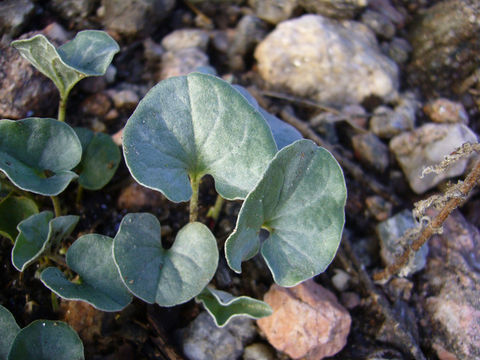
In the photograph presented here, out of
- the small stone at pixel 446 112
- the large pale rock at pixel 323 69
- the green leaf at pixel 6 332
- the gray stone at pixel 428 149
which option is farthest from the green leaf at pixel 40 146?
the small stone at pixel 446 112

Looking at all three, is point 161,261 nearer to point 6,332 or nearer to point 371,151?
point 6,332

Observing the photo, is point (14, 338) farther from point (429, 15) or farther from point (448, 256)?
point (429, 15)

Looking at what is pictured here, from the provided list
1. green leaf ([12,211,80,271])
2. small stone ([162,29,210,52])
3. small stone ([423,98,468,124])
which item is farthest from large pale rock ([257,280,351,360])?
small stone ([162,29,210,52])

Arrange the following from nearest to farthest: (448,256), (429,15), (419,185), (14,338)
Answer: (14,338) → (448,256) → (419,185) → (429,15)

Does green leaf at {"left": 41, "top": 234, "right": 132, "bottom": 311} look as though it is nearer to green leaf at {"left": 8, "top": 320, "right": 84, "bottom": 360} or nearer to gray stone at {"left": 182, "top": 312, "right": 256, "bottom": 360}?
green leaf at {"left": 8, "top": 320, "right": 84, "bottom": 360}

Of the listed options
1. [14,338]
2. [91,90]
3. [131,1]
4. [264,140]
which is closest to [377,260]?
[264,140]
